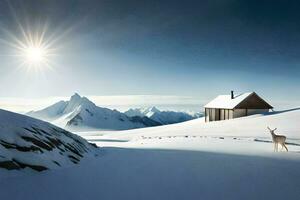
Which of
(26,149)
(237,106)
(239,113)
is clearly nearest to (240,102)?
(237,106)

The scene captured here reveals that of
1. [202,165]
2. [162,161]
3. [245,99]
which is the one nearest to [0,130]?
[162,161]

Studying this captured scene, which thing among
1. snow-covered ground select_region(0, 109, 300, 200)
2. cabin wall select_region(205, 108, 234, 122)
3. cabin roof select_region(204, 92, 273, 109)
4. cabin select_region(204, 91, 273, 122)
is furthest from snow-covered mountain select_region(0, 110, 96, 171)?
cabin roof select_region(204, 92, 273, 109)

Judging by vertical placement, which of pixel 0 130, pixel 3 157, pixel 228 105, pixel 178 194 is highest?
pixel 228 105

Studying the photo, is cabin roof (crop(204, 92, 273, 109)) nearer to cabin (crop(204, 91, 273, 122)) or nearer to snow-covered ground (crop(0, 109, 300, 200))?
cabin (crop(204, 91, 273, 122))

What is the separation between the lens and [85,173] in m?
9.41

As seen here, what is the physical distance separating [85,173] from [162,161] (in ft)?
13.2

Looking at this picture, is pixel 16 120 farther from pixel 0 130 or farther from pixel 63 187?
pixel 63 187

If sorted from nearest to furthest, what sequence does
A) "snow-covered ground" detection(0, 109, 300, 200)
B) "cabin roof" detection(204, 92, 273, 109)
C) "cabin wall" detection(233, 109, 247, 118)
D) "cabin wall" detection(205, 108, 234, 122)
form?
1. "snow-covered ground" detection(0, 109, 300, 200)
2. "cabin wall" detection(233, 109, 247, 118)
3. "cabin roof" detection(204, 92, 273, 109)
4. "cabin wall" detection(205, 108, 234, 122)

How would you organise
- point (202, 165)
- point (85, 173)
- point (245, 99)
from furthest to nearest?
point (245, 99), point (202, 165), point (85, 173)

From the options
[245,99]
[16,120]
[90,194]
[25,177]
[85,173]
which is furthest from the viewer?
[245,99]

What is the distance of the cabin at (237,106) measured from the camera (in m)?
60.0

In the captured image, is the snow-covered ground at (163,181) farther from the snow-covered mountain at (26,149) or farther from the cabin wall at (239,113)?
the cabin wall at (239,113)

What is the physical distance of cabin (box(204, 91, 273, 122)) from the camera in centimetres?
5997

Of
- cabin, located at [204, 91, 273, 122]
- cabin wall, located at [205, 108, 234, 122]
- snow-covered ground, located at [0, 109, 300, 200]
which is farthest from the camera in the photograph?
cabin wall, located at [205, 108, 234, 122]
